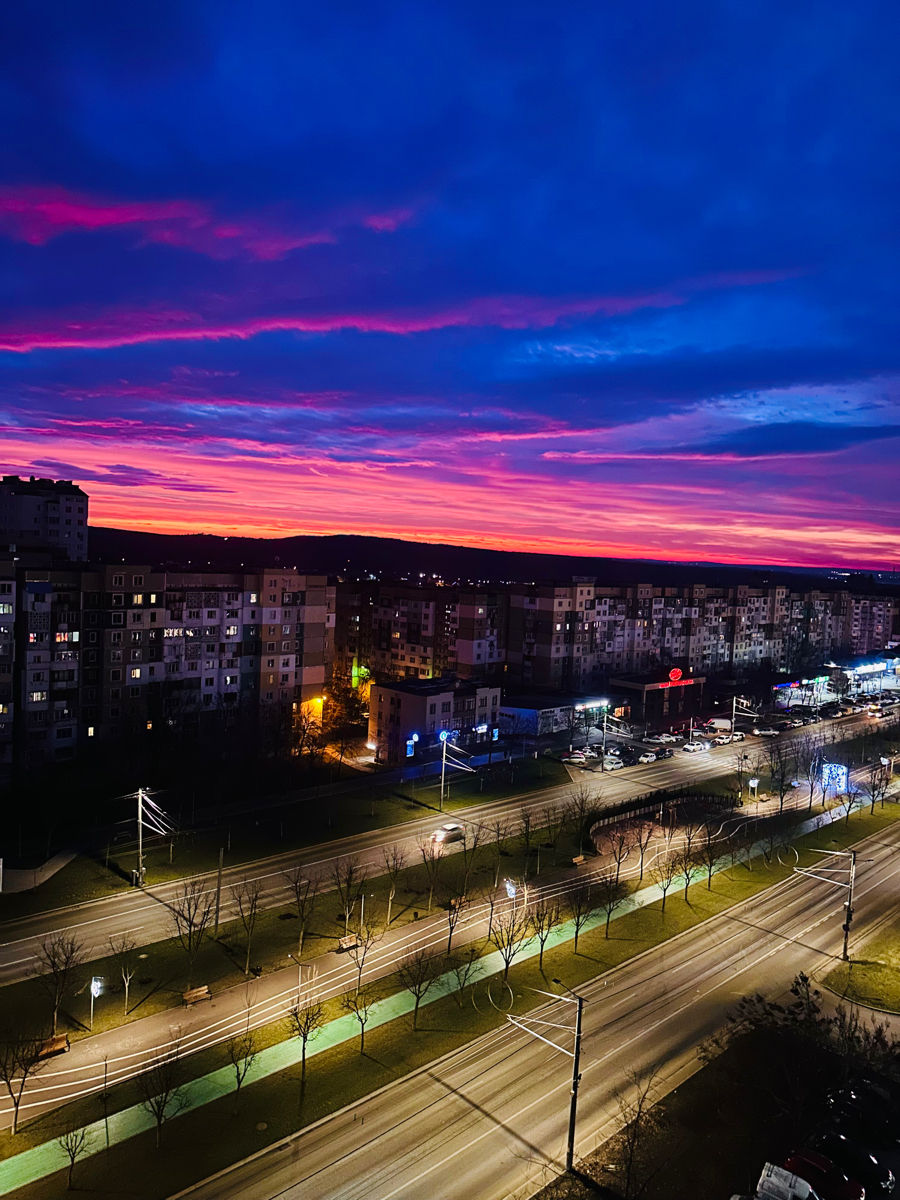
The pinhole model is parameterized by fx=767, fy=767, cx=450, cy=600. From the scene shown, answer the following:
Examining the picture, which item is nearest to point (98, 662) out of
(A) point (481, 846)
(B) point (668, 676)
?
(A) point (481, 846)

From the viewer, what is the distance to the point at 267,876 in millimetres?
43094

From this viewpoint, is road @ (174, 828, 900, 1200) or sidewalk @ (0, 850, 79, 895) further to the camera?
sidewalk @ (0, 850, 79, 895)

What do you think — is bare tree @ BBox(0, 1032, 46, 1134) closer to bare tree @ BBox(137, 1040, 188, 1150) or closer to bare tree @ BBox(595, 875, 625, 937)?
bare tree @ BBox(137, 1040, 188, 1150)

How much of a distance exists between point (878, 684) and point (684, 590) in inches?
1462

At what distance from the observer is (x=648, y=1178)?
73.2ft

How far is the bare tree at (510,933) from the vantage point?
111ft

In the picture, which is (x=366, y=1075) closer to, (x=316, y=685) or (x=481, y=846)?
(x=481, y=846)

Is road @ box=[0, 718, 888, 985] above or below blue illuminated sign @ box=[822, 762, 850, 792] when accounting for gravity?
below

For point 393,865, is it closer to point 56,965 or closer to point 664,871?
point 664,871

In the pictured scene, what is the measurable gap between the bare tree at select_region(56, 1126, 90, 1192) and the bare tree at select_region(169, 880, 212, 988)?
27.7 feet

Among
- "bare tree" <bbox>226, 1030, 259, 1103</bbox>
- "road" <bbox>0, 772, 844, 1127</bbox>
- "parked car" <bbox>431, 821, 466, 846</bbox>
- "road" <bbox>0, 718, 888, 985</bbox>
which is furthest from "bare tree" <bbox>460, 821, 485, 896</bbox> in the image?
"bare tree" <bbox>226, 1030, 259, 1103</bbox>

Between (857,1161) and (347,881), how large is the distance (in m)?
25.6

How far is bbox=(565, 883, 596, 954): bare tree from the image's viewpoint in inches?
1501

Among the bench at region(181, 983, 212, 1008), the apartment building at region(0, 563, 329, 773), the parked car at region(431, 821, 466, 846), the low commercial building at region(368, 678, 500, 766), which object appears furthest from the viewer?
the low commercial building at region(368, 678, 500, 766)
